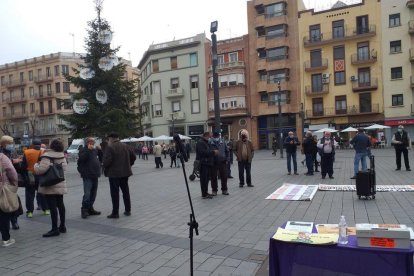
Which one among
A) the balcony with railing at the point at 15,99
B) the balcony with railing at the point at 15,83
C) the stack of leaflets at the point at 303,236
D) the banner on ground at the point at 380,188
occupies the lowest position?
the banner on ground at the point at 380,188

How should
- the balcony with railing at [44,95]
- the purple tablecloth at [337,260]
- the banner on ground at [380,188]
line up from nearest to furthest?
the purple tablecloth at [337,260], the banner on ground at [380,188], the balcony with railing at [44,95]

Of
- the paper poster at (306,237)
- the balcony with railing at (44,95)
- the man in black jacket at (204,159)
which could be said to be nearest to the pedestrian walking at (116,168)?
the man in black jacket at (204,159)

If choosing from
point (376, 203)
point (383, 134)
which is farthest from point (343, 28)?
point (376, 203)

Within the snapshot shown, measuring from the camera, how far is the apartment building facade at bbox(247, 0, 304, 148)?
154 ft

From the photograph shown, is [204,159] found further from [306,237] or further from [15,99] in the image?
[15,99]

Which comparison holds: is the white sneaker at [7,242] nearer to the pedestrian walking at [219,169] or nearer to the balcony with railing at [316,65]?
the pedestrian walking at [219,169]

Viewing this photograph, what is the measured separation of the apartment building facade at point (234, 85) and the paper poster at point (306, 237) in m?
45.0

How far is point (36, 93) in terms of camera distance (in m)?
75.9

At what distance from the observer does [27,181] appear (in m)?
8.43

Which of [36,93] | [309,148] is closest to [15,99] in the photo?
[36,93]

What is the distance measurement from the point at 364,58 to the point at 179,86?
2434 cm

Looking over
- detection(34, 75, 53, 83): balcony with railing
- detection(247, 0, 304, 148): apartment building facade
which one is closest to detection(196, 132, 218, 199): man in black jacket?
detection(247, 0, 304, 148): apartment building facade

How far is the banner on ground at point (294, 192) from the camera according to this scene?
9.50 m

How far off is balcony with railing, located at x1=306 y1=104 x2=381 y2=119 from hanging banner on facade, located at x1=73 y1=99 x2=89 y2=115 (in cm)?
3099
